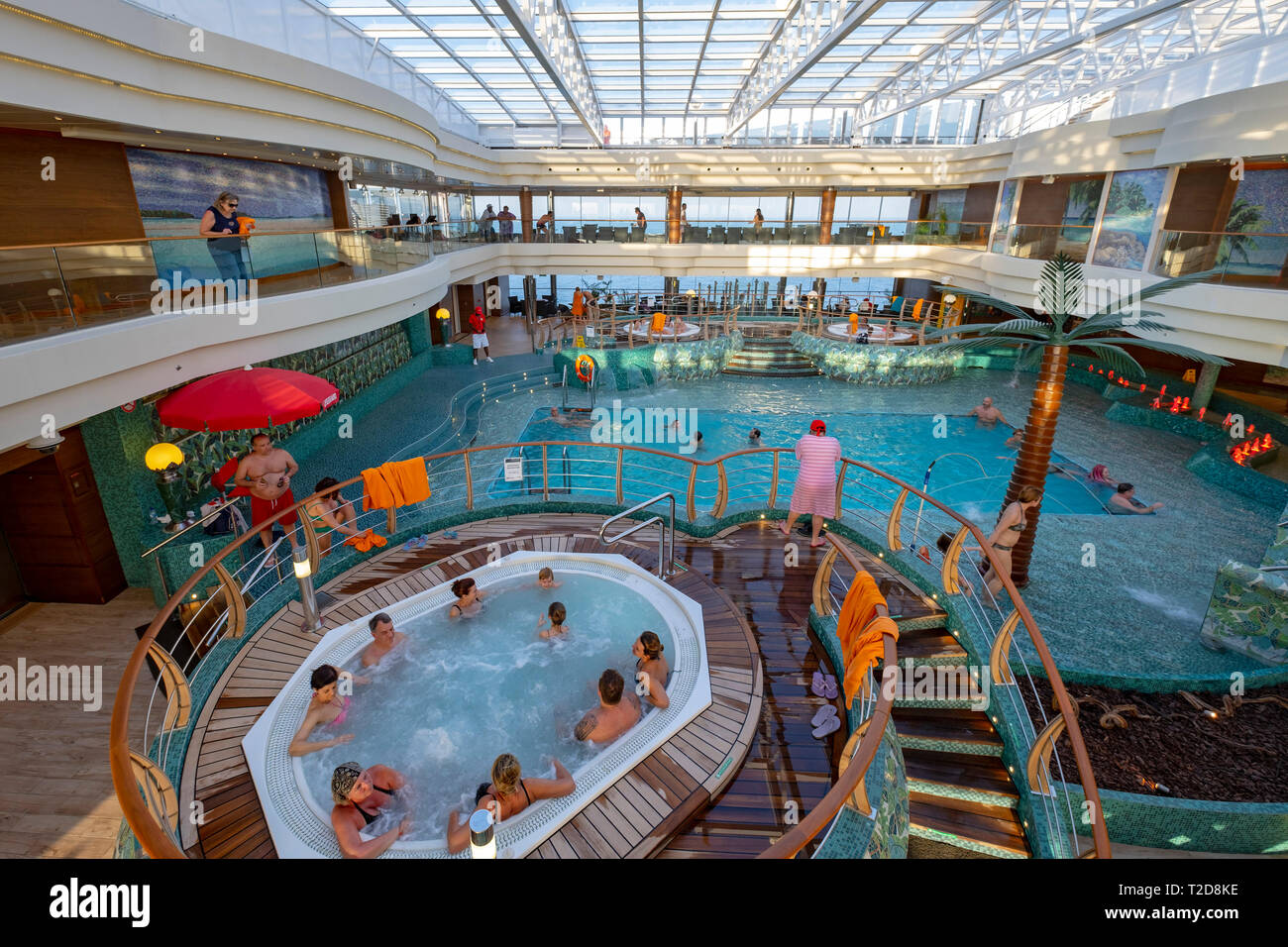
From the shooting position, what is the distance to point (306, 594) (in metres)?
5.52

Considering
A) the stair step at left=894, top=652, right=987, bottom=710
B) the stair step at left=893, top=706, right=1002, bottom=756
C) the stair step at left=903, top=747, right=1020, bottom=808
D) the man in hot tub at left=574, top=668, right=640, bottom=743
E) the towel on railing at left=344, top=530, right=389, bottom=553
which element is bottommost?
the stair step at left=903, top=747, right=1020, bottom=808

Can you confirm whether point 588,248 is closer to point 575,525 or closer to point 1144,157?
point 1144,157

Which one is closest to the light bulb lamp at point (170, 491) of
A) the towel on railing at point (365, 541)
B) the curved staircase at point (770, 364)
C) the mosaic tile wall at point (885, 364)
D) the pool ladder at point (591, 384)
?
the towel on railing at point (365, 541)

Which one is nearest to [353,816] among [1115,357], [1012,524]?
[1012,524]

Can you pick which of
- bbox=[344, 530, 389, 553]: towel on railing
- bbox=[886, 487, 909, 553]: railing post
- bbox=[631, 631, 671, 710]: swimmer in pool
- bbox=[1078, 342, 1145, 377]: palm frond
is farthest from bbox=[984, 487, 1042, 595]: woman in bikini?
bbox=[344, 530, 389, 553]: towel on railing

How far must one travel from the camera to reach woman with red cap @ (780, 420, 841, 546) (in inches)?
269

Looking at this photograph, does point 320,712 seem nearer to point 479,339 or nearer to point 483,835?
point 483,835

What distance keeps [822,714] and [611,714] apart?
1.59 m

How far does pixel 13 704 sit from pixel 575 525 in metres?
5.68

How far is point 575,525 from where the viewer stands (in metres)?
7.62

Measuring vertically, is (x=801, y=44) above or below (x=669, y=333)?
above

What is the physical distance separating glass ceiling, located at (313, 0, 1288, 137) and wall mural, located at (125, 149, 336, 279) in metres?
3.40

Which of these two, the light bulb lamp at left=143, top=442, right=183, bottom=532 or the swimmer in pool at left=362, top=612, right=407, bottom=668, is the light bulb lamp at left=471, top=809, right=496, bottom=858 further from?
the light bulb lamp at left=143, top=442, right=183, bottom=532

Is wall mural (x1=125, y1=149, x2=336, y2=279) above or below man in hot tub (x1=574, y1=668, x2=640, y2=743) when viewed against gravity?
above
